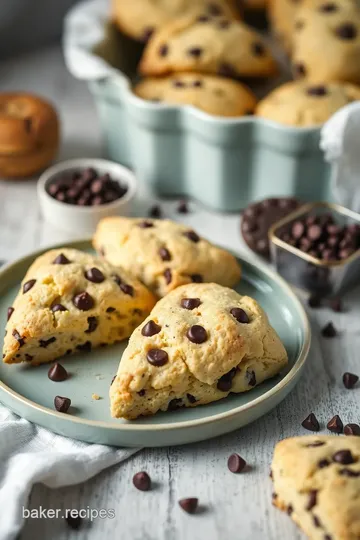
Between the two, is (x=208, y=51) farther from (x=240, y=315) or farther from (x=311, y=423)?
(x=311, y=423)

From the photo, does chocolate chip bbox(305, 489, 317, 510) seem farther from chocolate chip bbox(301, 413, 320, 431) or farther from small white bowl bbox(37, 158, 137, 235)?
small white bowl bbox(37, 158, 137, 235)

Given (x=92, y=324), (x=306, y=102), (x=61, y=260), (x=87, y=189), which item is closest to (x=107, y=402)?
(x=92, y=324)

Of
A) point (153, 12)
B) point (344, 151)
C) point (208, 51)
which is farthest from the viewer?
point (153, 12)

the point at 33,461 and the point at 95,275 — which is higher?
the point at 95,275

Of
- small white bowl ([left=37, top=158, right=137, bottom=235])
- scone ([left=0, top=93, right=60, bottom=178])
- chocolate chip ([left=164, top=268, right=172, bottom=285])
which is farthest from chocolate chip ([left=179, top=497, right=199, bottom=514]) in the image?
scone ([left=0, top=93, right=60, bottom=178])

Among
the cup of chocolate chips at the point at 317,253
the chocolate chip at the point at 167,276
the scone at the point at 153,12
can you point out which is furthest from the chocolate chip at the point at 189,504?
the scone at the point at 153,12

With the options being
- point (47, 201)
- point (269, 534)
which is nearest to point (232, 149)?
point (47, 201)
